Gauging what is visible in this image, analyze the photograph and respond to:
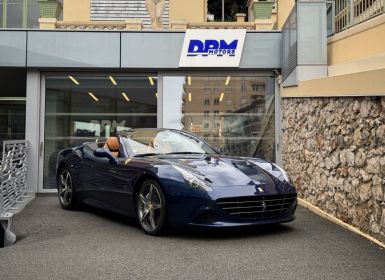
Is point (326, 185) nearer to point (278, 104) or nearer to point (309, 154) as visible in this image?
point (309, 154)

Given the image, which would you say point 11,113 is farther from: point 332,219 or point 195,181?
point 332,219

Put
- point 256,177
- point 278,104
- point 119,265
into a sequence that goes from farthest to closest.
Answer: point 278,104 → point 256,177 → point 119,265

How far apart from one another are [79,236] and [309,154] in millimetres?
4276

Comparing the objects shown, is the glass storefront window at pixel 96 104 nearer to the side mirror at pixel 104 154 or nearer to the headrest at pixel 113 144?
the headrest at pixel 113 144

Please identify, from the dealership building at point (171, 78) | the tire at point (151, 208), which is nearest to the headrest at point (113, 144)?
the tire at point (151, 208)

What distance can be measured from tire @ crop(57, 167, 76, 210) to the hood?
250cm

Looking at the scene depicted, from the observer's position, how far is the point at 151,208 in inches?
254

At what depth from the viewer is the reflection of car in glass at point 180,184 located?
5.98 m

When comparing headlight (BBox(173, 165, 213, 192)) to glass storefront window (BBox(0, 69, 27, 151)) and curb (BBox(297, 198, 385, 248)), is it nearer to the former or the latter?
curb (BBox(297, 198, 385, 248))

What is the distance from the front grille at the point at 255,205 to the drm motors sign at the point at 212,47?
5663mm

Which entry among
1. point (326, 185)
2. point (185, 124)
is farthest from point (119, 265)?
point (185, 124)

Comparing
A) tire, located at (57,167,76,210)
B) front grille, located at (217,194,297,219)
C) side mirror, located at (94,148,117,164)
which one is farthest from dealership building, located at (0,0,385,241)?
side mirror, located at (94,148,117,164)

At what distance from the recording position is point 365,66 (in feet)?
26.2

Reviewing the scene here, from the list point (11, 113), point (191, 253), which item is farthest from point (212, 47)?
point (191, 253)
